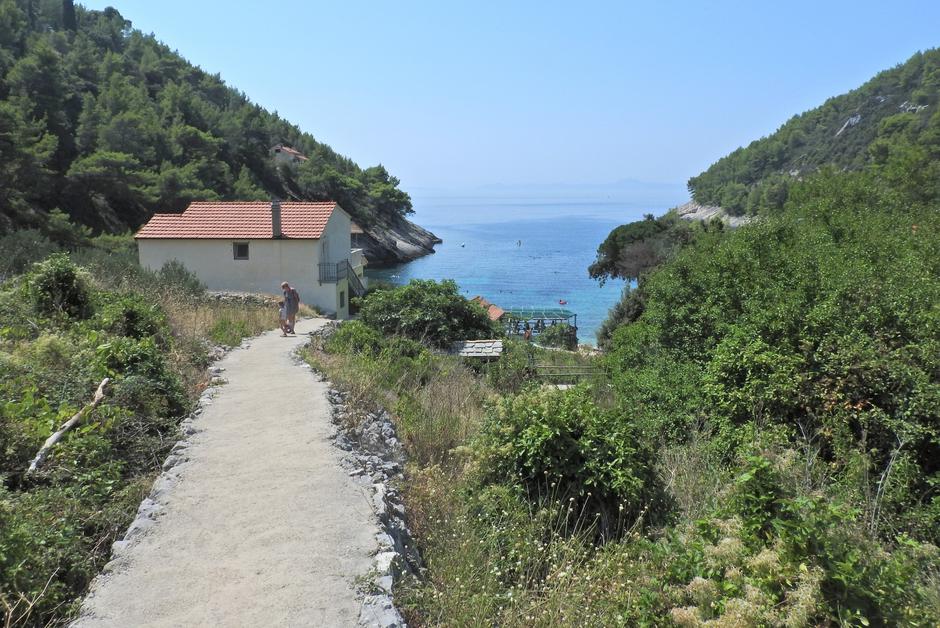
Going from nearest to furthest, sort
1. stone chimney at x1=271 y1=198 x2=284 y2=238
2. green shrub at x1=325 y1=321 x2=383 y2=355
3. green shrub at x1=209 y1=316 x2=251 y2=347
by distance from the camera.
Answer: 1. green shrub at x1=325 y1=321 x2=383 y2=355
2. green shrub at x1=209 y1=316 x2=251 y2=347
3. stone chimney at x1=271 y1=198 x2=284 y2=238

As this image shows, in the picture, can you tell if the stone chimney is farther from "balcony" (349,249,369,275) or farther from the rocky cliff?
the rocky cliff

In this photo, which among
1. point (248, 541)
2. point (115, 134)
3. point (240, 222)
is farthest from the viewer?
point (115, 134)

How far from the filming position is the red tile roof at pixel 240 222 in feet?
90.2

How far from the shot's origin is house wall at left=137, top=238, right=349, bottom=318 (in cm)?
2717

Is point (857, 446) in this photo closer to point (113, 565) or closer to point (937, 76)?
point (113, 565)

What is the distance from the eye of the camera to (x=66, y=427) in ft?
21.1

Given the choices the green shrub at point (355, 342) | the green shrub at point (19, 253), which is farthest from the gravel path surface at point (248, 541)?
the green shrub at point (19, 253)

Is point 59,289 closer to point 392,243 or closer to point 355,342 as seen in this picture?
point 355,342

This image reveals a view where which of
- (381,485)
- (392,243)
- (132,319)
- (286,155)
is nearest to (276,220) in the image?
(132,319)

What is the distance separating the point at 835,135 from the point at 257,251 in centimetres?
11388

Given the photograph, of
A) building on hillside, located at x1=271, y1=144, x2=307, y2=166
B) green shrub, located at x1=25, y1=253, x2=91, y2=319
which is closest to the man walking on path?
green shrub, located at x1=25, y1=253, x2=91, y2=319

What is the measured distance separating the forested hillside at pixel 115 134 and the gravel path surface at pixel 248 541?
116 feet

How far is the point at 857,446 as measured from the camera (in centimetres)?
Result: 868

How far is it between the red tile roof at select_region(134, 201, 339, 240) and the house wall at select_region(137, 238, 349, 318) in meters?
0.31
